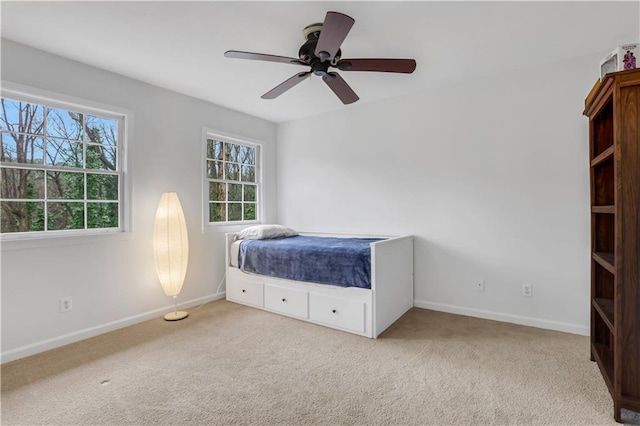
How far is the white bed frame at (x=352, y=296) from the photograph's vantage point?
8.63ft

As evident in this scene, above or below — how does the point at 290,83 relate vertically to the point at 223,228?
above

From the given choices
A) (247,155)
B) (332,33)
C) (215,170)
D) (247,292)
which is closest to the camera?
(332,33)

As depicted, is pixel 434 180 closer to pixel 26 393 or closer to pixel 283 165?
pixel 283 165

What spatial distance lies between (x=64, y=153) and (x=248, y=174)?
204cm

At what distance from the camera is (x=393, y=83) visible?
3133mm

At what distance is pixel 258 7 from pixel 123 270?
251cm

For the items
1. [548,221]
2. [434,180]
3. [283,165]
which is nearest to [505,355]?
[548,221]

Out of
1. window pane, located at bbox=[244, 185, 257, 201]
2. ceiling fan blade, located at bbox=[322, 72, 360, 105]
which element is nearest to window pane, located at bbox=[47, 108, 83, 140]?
window pane, located at bbox=[244, 185, 257, 201]

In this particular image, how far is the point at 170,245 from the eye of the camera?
3010mm

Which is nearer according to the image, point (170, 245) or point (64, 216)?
point (64, 216)

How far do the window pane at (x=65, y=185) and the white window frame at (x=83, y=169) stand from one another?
11 cm

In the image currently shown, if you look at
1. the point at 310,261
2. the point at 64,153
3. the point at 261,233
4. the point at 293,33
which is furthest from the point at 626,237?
the point at 64,153

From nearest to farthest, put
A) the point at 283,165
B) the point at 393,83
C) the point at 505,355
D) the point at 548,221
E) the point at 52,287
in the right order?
the point at 505,355 → the point at 52,287 → the point at 548,221 → the point at 393,83 → the point at 283,165

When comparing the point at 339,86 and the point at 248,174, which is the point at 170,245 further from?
the point at 339,86
